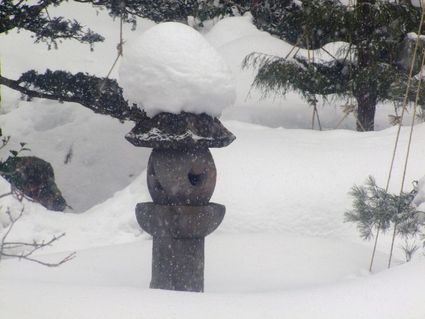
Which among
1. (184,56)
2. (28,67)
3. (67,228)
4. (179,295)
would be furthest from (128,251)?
(28,67)

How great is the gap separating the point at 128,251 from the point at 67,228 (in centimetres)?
91

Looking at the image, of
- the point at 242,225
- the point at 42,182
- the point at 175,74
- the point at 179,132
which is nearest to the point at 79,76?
the point at 42,182

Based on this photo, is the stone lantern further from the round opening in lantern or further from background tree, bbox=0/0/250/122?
background tree, bbox=0/0/250/122

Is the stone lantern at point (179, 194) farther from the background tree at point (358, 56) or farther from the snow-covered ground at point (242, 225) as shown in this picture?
the background tree at point (358, 56)

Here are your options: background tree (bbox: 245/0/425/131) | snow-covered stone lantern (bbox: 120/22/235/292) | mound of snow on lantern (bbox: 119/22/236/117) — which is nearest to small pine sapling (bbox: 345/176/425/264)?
snow-covered stone lantern (bbox: 120/22/235/292)

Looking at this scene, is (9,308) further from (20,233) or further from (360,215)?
(20,233)

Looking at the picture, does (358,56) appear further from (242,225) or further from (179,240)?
(179,240)

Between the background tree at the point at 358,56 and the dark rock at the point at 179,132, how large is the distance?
10.1 ft

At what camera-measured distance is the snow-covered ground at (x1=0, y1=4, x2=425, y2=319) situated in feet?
10.6

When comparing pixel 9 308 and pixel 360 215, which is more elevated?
pixel 360 215

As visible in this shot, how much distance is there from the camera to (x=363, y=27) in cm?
729

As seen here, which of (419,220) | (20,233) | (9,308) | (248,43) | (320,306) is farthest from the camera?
(248,43)

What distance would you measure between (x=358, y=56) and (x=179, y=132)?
3.71 meters

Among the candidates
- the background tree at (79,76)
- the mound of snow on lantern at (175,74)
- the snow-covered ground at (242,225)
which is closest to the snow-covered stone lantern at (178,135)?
the mound of snow on lantern at (175,74)
